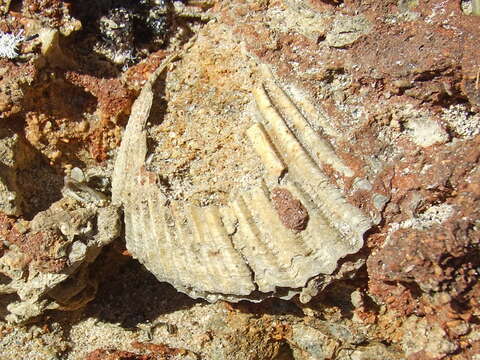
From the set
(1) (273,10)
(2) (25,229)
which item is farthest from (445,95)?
(2) (25,229)

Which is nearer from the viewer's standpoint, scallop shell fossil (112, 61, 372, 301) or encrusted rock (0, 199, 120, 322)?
scallop shell fossil (112, 61, 372, 301)

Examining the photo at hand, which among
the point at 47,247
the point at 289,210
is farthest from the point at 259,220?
the point at 47,247

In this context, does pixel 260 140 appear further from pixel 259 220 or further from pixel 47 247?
pixel 47 247

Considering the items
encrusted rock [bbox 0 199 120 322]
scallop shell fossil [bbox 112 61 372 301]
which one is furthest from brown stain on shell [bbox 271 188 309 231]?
encrusted rock [bbox 0 199 120 322]

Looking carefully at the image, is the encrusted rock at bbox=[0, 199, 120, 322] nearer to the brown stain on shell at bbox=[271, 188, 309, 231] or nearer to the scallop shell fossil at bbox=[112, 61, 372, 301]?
the scallop shell fossil at bbox=[112, 61, 372, 301]

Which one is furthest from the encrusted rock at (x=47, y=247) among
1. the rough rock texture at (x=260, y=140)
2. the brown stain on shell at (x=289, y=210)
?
the brown stain on shell at (x=289, y=210)
